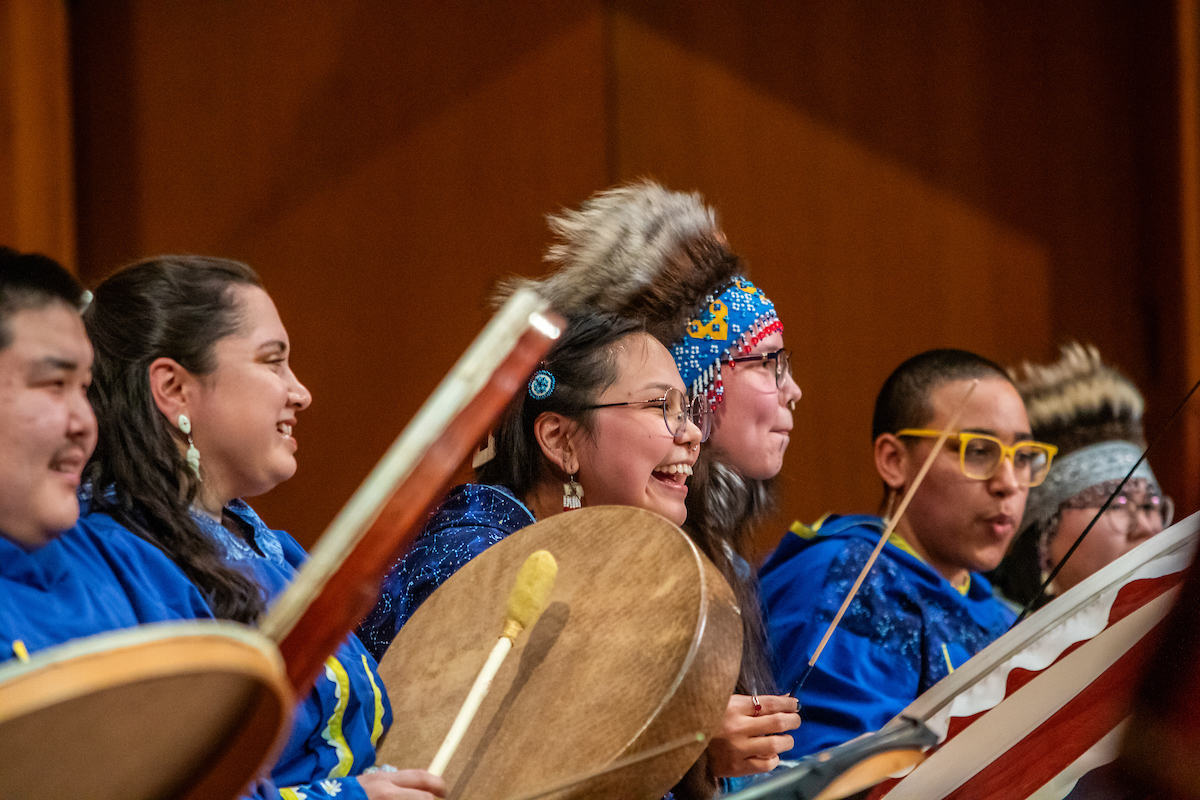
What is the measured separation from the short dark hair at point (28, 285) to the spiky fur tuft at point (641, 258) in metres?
1.23

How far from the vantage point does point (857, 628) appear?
2.62 metres

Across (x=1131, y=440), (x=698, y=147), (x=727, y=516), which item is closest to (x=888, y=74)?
(x=698, y=147)

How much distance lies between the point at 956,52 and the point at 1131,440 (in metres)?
1.86

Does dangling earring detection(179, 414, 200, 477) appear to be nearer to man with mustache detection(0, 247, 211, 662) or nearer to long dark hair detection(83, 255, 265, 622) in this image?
long dark hair detection(83, 255, 265, 622)

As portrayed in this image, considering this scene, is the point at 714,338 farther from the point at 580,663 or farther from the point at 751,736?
the point at 580,663

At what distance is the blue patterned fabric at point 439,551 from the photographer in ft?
6.48

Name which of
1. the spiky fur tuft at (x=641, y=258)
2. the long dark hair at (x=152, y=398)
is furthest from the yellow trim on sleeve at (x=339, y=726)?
the spiky fur tuft at (x=641, y=258)

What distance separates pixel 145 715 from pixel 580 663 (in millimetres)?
680

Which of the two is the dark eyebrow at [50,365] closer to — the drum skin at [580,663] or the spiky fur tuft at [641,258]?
the drum skin at [580,663]

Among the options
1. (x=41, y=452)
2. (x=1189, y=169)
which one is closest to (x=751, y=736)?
(x=41, y=452)

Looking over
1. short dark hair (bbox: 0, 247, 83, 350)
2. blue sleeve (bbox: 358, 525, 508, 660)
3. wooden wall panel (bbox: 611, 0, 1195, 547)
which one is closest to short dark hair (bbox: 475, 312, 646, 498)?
blue sleeve (bbox: 358, 525, 508, 660)

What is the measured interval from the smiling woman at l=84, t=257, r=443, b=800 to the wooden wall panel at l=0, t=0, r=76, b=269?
1.59m

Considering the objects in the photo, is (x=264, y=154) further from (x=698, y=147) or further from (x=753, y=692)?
(x=753, y=692)

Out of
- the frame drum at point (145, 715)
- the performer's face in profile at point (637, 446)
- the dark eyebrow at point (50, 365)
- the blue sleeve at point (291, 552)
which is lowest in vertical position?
the blue sleeve at point (291, 552)
